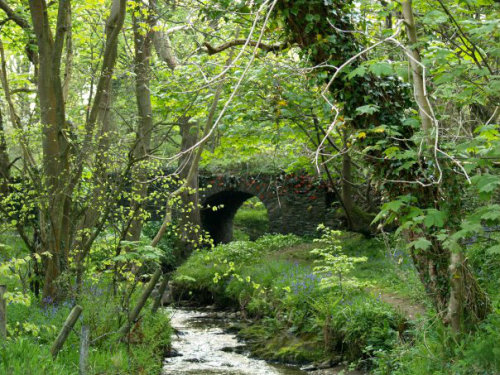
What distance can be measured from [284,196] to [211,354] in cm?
988

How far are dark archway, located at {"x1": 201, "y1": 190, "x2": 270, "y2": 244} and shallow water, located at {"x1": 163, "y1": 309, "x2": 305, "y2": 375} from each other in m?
9.00

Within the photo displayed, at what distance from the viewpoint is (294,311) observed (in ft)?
29.0

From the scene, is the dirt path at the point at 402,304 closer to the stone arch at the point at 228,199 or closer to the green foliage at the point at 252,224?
the stone arch at the point at 228,199

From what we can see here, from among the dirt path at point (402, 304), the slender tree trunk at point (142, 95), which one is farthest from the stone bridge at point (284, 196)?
the dirt path at point (402, 304)

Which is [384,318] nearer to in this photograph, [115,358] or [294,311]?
[294,311]

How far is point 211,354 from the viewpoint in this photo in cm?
830

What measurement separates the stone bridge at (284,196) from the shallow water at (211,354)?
21.0 ft

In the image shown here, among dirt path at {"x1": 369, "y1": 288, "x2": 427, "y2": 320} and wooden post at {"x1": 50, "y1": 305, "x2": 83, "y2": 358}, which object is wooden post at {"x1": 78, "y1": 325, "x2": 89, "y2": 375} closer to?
wooden post at {"x1": 50, "y1": 305, "x2": 83, "y2": 358}

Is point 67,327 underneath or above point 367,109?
underneath

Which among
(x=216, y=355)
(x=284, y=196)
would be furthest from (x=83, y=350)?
(x=284, y=196)

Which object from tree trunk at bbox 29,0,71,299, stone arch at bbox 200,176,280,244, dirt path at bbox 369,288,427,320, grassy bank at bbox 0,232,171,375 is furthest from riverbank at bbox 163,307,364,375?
stone arch at bbox 200,176,280,244

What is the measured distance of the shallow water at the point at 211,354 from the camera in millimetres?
7398

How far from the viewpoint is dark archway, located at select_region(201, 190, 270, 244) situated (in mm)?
19672

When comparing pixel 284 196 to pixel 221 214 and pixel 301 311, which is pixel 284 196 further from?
pixel 301 311
